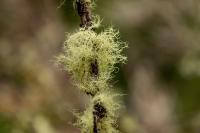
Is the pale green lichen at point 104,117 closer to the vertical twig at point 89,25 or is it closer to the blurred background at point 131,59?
the vertical twig at point 89,25

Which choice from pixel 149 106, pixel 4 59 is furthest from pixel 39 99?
pixel 149 106

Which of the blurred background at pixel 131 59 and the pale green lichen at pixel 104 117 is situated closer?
the pale green lichen at pixel 104 117

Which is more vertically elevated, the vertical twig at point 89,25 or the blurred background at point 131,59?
the blurred background at point 131,59

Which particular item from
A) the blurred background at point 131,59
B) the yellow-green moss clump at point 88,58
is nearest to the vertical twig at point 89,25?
the yellow-green moss clump at point 88,58

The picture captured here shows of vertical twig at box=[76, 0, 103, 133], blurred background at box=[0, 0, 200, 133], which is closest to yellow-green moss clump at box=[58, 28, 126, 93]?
vertical twig at box=[76, 0, 103, 133]

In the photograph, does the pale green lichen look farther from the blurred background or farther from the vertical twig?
the blurred background

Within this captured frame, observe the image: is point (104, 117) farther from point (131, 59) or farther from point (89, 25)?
point (131, 59)
